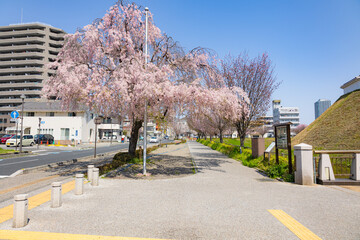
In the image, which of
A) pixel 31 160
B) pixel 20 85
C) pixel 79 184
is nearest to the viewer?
pixel 79 184

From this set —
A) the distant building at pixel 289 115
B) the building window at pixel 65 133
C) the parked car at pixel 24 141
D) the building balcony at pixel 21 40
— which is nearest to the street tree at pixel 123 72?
the parked car at pixel 24 141

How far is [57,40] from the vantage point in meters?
87.0

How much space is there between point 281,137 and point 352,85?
54.9 ft

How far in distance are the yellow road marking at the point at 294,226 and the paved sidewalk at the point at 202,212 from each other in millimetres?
21

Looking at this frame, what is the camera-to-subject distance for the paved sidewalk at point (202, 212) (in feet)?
14.2

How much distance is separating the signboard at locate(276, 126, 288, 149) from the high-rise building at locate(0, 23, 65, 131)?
83.5 metres

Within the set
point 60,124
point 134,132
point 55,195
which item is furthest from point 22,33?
point 55,195

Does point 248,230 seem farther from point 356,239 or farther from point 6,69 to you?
point 6,69

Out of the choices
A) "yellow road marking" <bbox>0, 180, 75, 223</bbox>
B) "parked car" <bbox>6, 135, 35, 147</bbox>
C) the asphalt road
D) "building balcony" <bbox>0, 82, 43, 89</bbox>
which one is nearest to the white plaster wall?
"parked car" <bbox>6, 135, 35, 147</bbox>

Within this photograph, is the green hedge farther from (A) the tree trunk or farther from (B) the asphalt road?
(B) the asphalt road

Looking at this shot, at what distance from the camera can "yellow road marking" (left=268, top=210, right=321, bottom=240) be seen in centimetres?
411

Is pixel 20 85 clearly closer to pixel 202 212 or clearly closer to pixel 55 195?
pixel 55 195

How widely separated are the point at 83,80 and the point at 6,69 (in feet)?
294

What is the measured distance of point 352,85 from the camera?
2183cm
